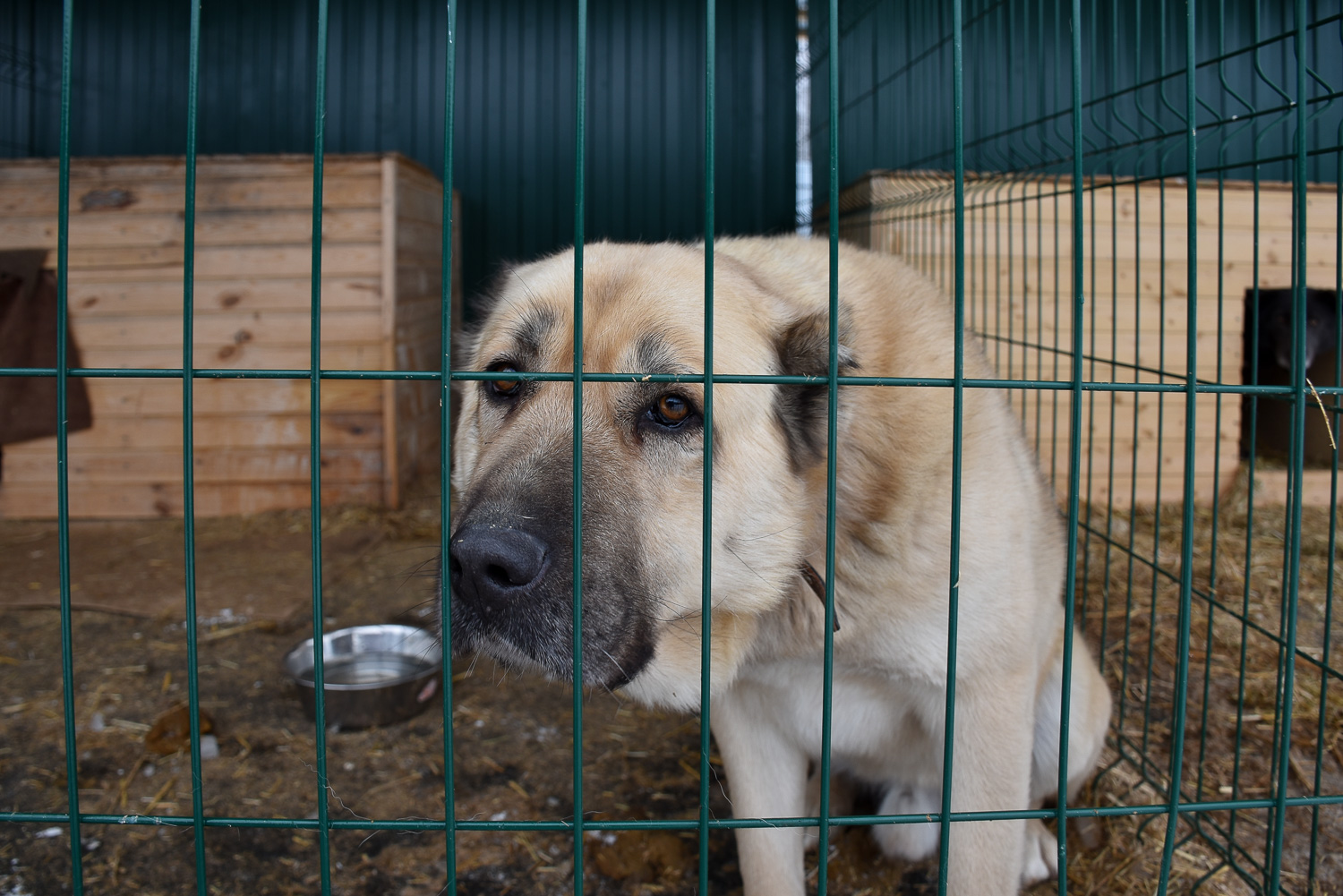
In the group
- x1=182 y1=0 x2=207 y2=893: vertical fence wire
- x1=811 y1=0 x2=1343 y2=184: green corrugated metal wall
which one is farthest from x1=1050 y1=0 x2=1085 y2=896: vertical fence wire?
x1=811 y1=0 x2=1343 y2=184: green corrugated metal wall

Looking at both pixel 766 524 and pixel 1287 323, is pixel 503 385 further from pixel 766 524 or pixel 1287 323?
pixel 1287 323

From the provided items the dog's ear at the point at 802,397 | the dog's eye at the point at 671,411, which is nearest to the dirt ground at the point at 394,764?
the dog's eye at the point at 671,411

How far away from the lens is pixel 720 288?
5.27 ft

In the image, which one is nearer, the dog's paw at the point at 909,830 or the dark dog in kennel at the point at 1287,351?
the dog's paw at the point at 909,830

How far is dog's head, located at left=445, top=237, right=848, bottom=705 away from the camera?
1354 millimetres

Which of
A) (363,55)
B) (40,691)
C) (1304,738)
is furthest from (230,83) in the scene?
(1304,738)

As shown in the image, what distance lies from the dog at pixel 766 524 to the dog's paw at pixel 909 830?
12.2 inches

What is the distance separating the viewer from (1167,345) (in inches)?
191

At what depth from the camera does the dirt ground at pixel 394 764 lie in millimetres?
2271

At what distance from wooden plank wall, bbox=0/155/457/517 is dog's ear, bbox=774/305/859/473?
3931 mm

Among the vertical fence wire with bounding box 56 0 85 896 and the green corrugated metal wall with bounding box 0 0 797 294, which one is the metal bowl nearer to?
the vertical fence wire with bounding box 56 0 85 896

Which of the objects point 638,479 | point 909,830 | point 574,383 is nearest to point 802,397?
point 638,479

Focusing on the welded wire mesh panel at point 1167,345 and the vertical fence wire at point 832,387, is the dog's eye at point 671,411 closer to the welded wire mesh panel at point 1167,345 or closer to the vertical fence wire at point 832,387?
the vertical fence wire at point 832,387

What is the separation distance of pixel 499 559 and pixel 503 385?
519 millimetres
